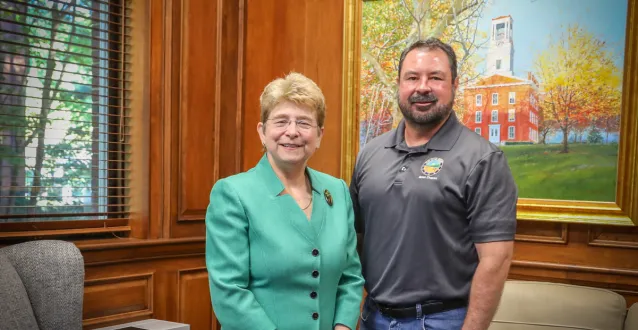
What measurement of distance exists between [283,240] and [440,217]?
470 mm

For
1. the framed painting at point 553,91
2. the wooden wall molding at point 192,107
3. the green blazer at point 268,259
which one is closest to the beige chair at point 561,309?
the framed painting at point 553,91

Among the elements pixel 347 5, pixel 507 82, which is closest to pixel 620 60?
pixel 507 82

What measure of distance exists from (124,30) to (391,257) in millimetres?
2010

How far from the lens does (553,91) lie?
9.29 ft

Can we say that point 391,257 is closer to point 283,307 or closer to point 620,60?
point 283,307

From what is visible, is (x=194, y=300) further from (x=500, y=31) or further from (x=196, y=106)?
(x=500, y=31)

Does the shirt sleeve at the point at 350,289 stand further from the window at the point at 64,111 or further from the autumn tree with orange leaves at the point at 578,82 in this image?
the window at the point at 64,111

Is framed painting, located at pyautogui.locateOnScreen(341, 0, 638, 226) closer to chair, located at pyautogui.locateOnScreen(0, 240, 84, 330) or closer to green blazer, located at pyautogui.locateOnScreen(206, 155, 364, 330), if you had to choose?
green blazer, located at pyautogui.locateOnScreen(206, 155, 364, 330)

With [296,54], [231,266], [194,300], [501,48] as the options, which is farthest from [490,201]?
[296,54]

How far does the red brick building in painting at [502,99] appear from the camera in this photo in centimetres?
289

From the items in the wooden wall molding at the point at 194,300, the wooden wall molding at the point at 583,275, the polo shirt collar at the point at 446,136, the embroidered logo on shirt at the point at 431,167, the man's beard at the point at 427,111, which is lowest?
the wooden wall molding at the point at 194,300

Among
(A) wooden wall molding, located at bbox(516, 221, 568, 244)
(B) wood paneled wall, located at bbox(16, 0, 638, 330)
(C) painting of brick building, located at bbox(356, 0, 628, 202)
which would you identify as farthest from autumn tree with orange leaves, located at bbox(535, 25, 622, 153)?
(B) wood paneled wall, located at bbox(16, 0, 638, 330)

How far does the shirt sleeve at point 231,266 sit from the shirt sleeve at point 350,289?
238 millimetres

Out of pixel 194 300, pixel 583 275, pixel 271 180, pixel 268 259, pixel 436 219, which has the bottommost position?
pixel 194 300
